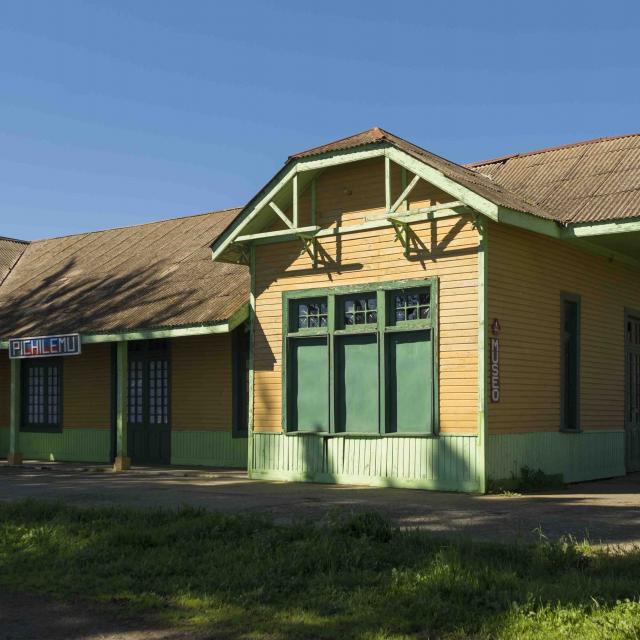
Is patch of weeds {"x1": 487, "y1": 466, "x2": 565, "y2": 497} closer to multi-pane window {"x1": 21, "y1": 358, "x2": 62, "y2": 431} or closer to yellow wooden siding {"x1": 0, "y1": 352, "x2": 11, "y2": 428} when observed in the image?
multi-pane window {"x1": 21, "y1": 358, "x2": 62, "y2": 431}

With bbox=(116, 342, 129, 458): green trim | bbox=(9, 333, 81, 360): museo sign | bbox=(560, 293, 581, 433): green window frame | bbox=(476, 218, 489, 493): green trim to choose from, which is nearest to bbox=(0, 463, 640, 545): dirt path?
bbox=(476, 218, 489, 493): green trim

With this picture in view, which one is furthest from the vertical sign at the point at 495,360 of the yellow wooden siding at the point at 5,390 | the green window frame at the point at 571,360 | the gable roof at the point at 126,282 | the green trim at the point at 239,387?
the yellow wooden siding at the point at 5,390

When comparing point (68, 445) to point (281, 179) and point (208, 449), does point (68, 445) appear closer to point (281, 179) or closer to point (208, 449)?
point (208, 449)

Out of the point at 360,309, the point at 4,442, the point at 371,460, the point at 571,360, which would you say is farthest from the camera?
the point at 4,442

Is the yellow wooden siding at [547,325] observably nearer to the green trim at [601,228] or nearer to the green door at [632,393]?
the green door at [632,393]

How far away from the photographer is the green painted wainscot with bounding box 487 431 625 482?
14.8 meters

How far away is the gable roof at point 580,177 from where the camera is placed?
624 inches

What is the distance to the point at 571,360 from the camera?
1714 cm

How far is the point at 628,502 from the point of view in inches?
529

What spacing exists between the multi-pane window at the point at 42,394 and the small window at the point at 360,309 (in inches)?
386

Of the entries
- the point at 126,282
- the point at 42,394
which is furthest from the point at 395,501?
the point at 42,394

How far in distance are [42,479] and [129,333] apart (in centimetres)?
325

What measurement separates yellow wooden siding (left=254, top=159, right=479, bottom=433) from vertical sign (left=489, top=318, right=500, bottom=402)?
26cm

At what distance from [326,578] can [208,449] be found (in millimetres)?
12962
